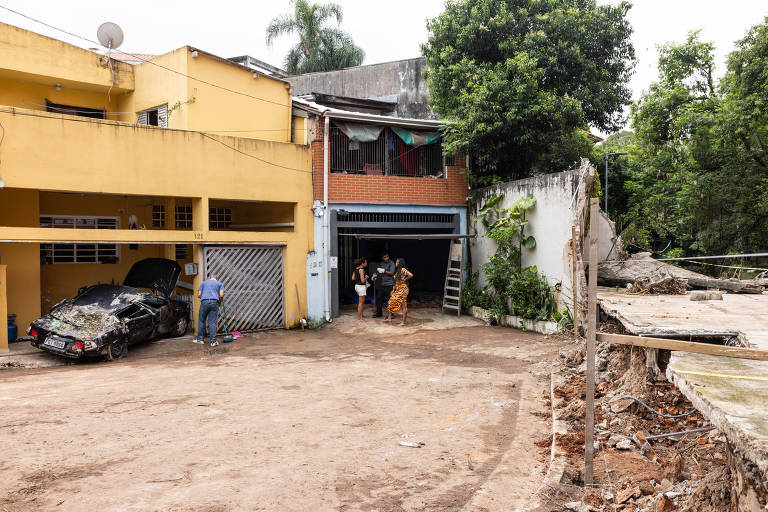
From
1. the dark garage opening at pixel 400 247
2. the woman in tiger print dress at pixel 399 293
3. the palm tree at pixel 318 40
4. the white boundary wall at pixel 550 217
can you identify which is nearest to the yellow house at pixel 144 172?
the dark garage opening at pixel 400 247

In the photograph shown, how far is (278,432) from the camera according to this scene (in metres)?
6.23

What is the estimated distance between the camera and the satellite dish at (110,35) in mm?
14000

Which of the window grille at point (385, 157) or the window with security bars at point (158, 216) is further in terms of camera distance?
the window with security bars at point (158, 216)

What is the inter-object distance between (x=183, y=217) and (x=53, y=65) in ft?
16.1

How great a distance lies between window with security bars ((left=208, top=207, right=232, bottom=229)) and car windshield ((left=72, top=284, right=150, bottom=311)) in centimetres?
526

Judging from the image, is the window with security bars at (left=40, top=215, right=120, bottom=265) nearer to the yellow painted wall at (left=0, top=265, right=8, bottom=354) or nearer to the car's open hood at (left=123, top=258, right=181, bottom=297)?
the car's open hood at (left=123, top=258, right=181, bottom=297)

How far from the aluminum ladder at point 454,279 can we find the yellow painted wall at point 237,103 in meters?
5.73

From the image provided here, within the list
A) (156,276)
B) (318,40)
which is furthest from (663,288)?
(318,40)

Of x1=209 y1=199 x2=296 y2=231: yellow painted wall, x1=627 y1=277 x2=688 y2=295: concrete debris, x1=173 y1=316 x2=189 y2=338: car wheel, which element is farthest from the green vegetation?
x1=173 y1=316 x2=189 y2=338: car wheel

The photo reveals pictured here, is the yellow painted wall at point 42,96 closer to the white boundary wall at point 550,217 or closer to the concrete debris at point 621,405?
the white boundary wall at point 550,217

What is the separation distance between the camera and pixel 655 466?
477 centimetres

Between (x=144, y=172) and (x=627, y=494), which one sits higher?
(x=144, y=172)

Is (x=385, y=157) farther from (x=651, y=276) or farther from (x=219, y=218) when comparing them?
(x=651, y=276)

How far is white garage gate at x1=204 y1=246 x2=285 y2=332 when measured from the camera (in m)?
13.2
